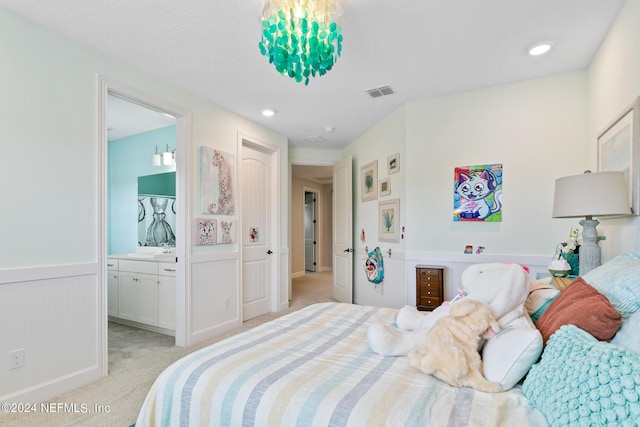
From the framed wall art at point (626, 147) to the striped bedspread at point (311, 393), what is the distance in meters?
1.50

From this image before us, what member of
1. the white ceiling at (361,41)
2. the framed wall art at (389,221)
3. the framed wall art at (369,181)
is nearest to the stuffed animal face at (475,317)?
the white ceiling at (361,41)

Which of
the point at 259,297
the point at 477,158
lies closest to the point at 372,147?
the point at 477,158

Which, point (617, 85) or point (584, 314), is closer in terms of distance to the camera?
point (584, 314)

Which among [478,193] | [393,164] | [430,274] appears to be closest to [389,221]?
[393,164]

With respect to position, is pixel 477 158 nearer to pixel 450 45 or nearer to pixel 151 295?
pixel 450 45

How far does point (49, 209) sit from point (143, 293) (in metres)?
1.64

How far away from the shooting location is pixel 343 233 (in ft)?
16.4

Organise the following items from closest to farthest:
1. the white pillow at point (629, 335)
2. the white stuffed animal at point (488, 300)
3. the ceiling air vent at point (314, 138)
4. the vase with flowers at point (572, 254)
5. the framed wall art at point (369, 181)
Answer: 1. the white pillow at point (629, 335)
2. the white stuffed animal at point (488, 300)
3. the vase with flowers at point (572, 254)
4. the framed wall art at point (369, 181)
5. the ceiling air vent at point (314, 138)

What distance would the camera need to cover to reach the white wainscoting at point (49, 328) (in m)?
2.00

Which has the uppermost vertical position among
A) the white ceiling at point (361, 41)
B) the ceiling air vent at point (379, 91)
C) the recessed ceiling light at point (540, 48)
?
the white ceiling at point (361, 41)

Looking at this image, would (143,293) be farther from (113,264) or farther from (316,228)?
(316,228)

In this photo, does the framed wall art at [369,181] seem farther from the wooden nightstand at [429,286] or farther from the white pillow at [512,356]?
the white pillow at [512,356]

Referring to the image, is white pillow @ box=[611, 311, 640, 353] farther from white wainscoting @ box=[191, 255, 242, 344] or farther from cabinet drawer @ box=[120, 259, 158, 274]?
cabinet drawer @ box=[120, 259, 158, 274]

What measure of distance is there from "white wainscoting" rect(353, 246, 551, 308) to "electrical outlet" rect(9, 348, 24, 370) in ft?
10.3
